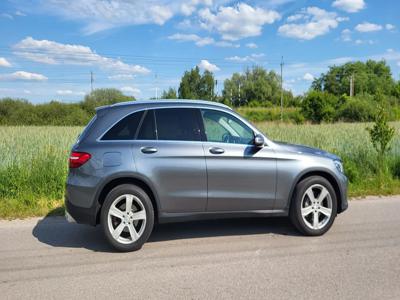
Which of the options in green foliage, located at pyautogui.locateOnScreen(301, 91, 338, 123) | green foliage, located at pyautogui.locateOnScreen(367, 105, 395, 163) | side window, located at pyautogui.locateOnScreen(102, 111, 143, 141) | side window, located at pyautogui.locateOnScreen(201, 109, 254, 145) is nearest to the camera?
side window, located at pyautogui.locateOnScreen(102, 111, 143, 141)

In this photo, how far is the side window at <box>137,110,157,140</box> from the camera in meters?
5.09

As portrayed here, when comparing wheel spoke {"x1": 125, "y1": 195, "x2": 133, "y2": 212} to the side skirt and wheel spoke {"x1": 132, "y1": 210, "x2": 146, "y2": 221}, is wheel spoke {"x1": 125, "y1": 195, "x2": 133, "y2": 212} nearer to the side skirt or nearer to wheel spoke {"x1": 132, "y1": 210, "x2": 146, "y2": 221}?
wheel spoke {"x1": 132, "y1": 210, "x2": 146, "y2": 221}

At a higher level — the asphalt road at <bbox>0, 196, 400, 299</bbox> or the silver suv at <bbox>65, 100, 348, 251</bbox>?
the silver suv at <bbox>65, 100, 348, 251</bbox>

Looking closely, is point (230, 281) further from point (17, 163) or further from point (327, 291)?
point (17, 163)

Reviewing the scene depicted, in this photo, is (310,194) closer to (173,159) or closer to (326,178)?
(326,178)

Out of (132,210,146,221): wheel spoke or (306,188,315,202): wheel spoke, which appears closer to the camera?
(132,210,146,221): wheel spoke

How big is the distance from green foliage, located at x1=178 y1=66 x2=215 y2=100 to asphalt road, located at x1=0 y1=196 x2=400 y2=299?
6207 cm

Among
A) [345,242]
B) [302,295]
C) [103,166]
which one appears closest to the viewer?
[302,295]

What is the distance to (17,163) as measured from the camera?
8422mm

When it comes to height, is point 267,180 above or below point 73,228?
above

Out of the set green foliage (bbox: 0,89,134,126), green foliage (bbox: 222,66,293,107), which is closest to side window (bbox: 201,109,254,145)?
green foliage (bbox: 0,89,134,126)

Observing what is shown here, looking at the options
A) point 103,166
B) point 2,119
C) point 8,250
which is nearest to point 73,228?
point 8,250

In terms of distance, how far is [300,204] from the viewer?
5.43 m

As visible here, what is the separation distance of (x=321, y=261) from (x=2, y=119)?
46979 millimetres
